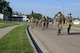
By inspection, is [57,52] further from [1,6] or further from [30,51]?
[1,6]

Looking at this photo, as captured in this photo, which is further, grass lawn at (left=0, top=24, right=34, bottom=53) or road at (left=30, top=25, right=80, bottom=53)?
road at (left=30, top=25, right=80, bottom=53)

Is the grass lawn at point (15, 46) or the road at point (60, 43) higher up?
the grass lawn at point (15, 46)

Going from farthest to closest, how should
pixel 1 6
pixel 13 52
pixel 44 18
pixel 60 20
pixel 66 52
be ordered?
1. pixel 1 6
2. pixel 44 18
3. pixel 60 20
4. pixel 66 52
5. pixel 13 52

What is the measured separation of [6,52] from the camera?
39.4 feet

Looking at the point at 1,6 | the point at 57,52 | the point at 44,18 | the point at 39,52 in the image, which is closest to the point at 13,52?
the point at 39,52

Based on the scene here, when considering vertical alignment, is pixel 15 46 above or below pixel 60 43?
above

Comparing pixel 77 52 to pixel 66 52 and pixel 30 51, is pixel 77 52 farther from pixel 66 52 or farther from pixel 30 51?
pixel 30 51

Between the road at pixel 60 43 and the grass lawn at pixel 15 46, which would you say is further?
the road at pixel 60 43

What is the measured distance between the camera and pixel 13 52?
39.3ft

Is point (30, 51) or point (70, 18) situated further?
point (70, 18)

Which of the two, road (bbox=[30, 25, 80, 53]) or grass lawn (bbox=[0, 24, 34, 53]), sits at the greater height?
grass lawn (bbox=[0, 24, 34, 53])

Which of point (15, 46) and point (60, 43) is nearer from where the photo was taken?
point (15, 46)

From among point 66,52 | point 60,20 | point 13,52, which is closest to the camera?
point 13,52

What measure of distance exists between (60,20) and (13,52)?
15413 millimetres
